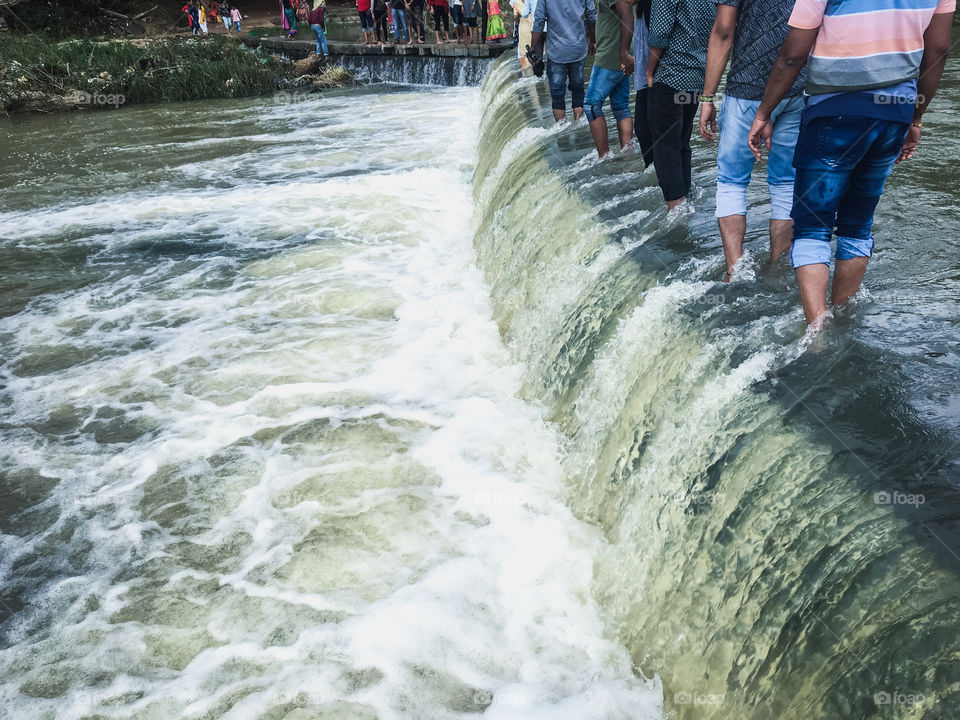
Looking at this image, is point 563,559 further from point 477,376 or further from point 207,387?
point 207,387

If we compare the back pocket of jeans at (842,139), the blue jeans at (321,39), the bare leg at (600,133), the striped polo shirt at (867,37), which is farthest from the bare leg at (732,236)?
the blue jeans at (321,39)

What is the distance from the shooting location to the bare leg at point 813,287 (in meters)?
3.04

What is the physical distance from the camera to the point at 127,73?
18781mm

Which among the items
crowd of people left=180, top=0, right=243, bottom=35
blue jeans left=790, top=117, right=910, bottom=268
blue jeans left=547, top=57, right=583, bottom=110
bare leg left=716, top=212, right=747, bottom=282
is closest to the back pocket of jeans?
blue jeans left=790, top=117, right=910, bottom=268

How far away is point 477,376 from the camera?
556 cm

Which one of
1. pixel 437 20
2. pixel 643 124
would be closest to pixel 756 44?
pixel 643 124

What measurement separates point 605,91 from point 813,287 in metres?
3.17

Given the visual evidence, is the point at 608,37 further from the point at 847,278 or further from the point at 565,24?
the point at 847,278

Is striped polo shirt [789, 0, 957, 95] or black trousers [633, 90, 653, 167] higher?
striped polo shirt [789, 0, 957, 95]

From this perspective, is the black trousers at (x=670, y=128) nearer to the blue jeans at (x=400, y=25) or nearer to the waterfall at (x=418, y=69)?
the waterfall at (x=418, y=69)

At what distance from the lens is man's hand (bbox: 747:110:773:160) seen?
312cm

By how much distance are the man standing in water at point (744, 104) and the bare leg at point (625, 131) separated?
270 centimetres

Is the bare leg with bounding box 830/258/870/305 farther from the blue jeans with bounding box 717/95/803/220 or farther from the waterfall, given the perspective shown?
the waterfall

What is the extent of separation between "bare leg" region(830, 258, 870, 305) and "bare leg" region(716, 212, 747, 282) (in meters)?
0.59
